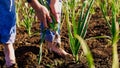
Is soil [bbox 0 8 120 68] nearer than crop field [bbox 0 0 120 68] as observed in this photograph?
No

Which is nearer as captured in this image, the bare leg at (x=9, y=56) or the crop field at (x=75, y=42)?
the crop field at (x=75, y=42)

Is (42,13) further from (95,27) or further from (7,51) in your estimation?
(95,27)

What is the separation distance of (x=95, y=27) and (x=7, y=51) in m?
0.88

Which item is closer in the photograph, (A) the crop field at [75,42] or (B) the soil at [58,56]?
(A) the crop field at [75,42]

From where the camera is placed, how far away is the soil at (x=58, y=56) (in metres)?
2.35

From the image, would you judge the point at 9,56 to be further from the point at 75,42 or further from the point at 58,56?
the point at 75,42

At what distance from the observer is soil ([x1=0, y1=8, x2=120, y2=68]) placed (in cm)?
235

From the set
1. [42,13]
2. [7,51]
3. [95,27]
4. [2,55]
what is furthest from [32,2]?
[95,27]

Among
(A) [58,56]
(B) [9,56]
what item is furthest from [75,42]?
(B) [9,56]

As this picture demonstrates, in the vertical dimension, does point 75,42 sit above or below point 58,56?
above

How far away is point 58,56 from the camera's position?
251cm

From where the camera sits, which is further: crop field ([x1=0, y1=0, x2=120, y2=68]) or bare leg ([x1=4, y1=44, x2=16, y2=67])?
bare leg ([x1=4, y1=44, x2=16, y2=67])

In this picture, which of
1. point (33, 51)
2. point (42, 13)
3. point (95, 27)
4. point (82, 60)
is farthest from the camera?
point (95, 27)

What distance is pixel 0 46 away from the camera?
8.97ft
